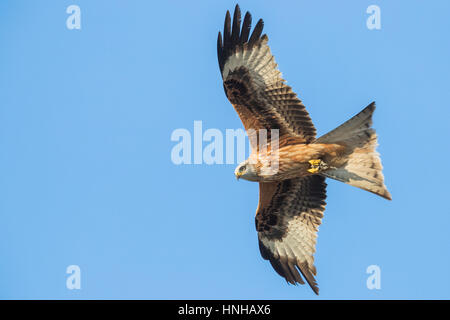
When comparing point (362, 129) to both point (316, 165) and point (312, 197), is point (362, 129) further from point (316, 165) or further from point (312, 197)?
point (312, 197)

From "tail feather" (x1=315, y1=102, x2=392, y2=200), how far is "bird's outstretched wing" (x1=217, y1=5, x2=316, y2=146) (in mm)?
427

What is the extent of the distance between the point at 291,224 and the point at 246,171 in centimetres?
145

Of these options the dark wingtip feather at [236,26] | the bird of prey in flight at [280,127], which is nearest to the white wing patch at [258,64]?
the bird of prey in flight at [280,127]

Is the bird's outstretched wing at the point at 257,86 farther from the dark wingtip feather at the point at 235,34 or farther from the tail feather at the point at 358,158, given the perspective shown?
the tail feather at the point at 358,158

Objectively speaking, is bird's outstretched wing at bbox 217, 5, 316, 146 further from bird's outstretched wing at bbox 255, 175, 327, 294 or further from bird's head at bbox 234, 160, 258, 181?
bird's outstretched wing at bbox 255, 175, 327, 294

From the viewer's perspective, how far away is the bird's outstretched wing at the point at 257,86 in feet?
29.3

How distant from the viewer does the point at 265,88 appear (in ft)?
29.4


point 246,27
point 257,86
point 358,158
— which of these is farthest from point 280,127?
point 246,27
